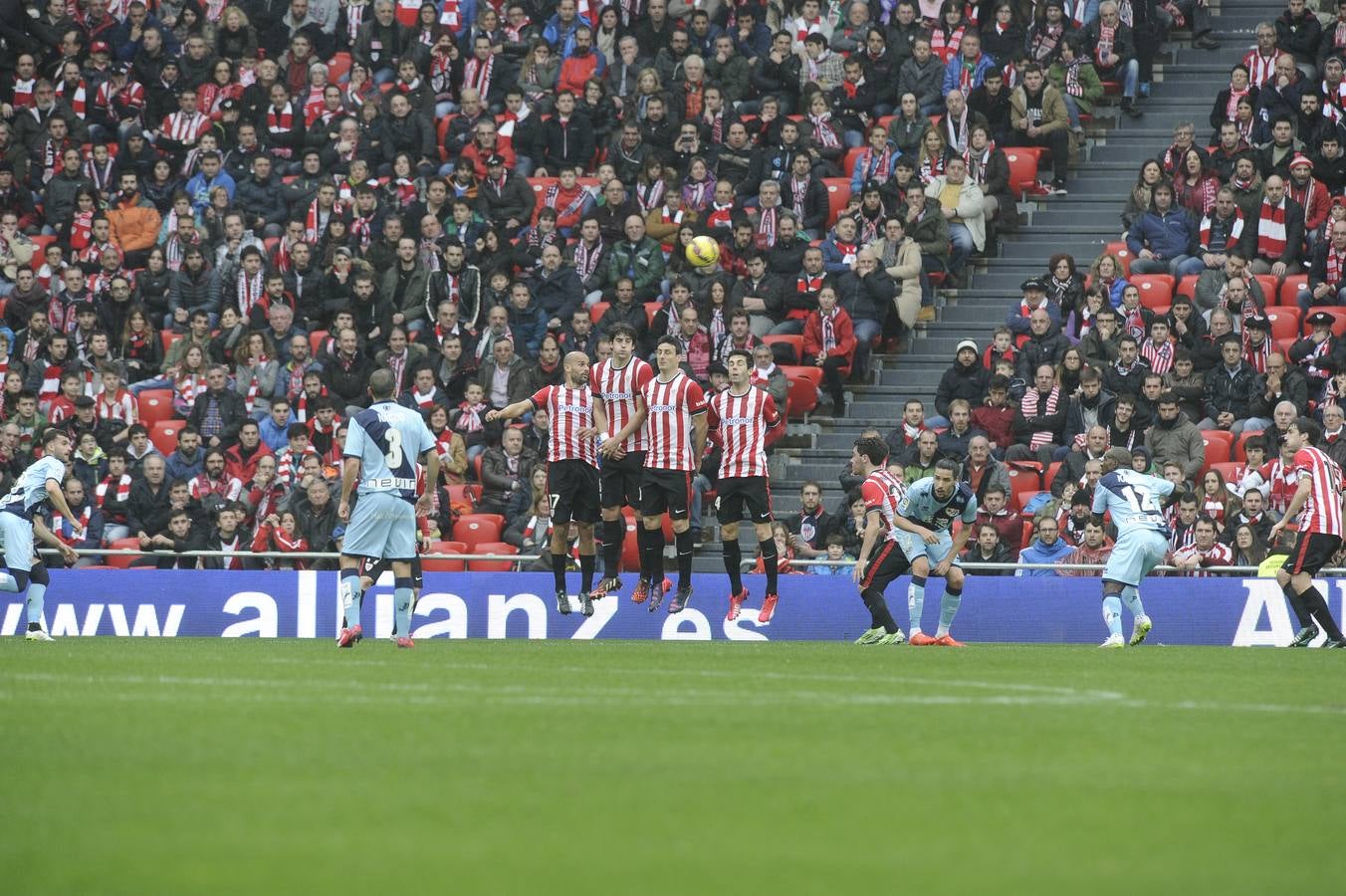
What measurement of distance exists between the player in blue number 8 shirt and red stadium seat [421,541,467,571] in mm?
7408

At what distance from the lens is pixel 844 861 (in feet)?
15.8

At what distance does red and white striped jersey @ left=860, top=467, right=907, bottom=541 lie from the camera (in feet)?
52.2

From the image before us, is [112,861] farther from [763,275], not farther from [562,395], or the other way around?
[763,275]

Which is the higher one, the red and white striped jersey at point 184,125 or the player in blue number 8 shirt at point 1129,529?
the red and white striped jersey at point 184,125

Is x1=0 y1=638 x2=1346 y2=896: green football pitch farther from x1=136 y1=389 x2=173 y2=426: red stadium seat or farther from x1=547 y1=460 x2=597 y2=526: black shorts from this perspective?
x1=136 y1=389 x2=173 y2=426: red stadium seat

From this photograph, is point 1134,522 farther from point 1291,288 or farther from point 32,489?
point 32,489

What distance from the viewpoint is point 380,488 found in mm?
Answer: 14547

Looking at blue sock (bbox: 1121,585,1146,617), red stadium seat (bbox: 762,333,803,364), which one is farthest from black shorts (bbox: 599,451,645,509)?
red stadium seat (bbox: 762,333,803,364)

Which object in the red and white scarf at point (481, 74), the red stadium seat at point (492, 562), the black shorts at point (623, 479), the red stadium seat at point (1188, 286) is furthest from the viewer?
the red and white scarf at point (481, 74)

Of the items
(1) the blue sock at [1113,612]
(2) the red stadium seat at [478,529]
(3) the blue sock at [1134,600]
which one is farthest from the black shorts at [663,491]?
(2) the red stadium seat at [478,529]

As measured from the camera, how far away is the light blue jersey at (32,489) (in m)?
17.1

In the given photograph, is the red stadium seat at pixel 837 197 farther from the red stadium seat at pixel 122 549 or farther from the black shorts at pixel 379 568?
the black shorts at pixel 379 568

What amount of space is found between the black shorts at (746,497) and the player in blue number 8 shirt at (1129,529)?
9.46 feet

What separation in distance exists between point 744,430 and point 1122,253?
759 centimetres
